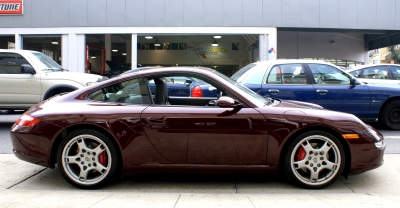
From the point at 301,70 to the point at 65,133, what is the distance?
16.4ft

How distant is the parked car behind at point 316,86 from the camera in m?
7.52

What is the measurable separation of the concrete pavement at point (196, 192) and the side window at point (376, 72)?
5.69m

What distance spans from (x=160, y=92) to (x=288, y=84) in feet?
12.2

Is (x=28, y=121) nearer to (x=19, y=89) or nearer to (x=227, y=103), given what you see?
(x=227, y=103)

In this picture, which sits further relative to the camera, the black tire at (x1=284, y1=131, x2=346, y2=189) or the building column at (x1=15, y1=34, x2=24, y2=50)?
the building column at (x1=15, y1=34, x2=24, y2=50)

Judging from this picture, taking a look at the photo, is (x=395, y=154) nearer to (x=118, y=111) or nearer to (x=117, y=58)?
(x=118, y=111)

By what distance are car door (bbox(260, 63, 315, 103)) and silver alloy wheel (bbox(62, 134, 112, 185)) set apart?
12.8 ft

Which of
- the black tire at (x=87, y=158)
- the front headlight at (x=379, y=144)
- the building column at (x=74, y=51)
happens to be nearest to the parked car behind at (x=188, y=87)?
the black tire at (x=87, y=158)

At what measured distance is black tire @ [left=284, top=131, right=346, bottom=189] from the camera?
421 cm

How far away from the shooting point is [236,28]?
18734 millimetres

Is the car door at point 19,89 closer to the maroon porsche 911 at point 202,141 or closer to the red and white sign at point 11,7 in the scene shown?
the maroon porsche 911 at point 202,141

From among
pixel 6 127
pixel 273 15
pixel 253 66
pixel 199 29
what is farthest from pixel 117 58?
pixel 253 66

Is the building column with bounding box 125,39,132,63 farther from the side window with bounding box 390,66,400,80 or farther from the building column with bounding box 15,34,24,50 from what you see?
the side window with bounding box 390,66,400,80

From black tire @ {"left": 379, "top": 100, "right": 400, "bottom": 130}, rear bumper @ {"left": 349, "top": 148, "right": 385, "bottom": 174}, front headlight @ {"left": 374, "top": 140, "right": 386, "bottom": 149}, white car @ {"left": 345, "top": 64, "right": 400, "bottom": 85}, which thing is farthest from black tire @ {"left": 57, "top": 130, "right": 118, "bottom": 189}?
white car @ {"left": 345, "top": 64, "right": 400, "bottom": 85}
